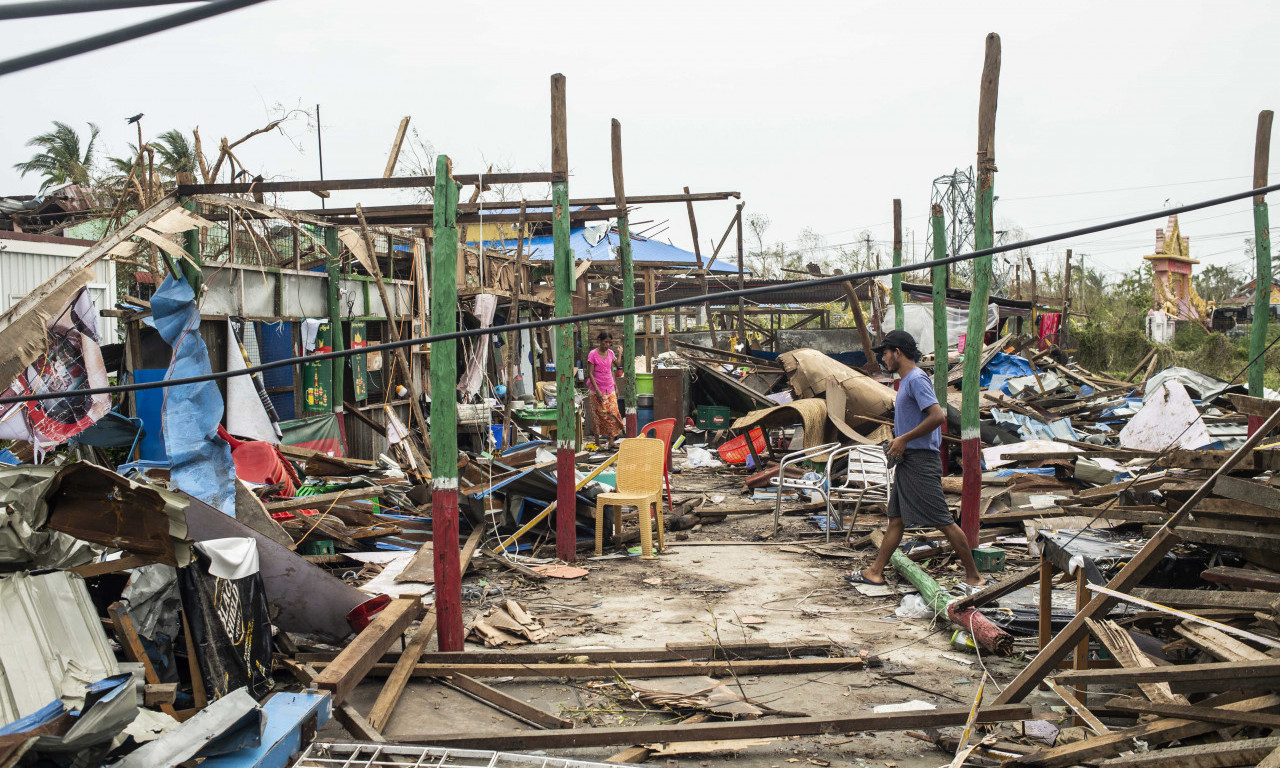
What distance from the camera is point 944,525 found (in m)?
7.13

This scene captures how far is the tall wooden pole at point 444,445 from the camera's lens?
231 inches

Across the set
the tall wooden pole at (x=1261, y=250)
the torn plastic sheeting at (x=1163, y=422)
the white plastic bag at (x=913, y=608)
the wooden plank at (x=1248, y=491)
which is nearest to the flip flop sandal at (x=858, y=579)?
the white plastic bag at (x=913, y=608)

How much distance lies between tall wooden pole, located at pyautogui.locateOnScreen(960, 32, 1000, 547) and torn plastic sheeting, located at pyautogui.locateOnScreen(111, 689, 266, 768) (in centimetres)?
611

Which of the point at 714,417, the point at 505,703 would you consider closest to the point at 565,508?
the point at 505,703

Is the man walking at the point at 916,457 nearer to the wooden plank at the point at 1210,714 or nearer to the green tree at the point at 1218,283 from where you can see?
the wooden plank at the point at 1210,714

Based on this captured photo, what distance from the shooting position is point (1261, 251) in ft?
41.7

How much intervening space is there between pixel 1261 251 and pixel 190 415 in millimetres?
13520

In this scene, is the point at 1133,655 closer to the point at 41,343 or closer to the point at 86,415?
the point at 41,343

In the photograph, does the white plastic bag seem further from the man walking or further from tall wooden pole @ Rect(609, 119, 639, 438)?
tall wooden pole @ Rect(609, 119, 639, 438)

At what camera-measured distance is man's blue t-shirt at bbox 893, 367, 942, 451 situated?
7172 millimetres

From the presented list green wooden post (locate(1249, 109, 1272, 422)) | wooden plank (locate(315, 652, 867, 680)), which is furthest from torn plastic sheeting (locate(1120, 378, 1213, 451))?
wooden plank (locate(315, 652, 867, 680))

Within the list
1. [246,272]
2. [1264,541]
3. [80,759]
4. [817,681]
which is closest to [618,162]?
[246,272]

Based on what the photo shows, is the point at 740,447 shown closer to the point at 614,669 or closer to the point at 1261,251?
the point at 1261,251

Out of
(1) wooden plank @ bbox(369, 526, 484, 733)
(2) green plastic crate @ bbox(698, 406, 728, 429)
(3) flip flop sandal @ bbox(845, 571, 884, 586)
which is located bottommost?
(3) flip flop sandal @ bbox(845, 571, 884, 586)
